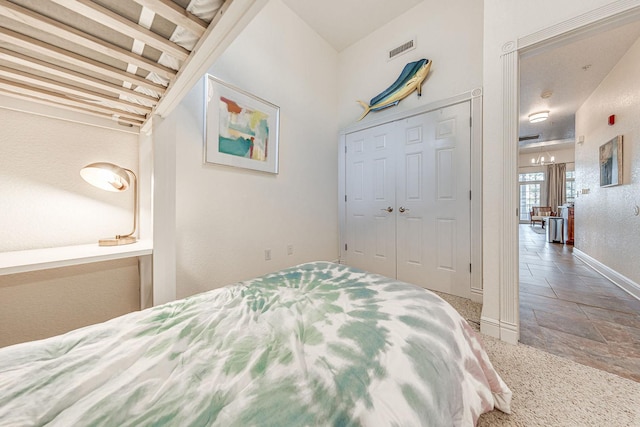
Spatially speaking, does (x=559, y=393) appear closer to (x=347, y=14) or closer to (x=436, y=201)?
(x=436, y=201)

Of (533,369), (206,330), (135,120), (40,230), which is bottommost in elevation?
(533,369)

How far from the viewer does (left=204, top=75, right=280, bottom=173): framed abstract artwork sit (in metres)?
→ 2.15

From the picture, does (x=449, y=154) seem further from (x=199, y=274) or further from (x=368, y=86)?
(x=199, y=274)

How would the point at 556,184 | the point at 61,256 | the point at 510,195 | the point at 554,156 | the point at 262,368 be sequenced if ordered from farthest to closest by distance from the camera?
1. the point at 556,184
2. the point at 554,156
3. the point at 510,195
4. the point at 61,256
5. the point at 262,368

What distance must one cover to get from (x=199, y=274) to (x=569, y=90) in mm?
6244

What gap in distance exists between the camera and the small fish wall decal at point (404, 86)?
9.07ft

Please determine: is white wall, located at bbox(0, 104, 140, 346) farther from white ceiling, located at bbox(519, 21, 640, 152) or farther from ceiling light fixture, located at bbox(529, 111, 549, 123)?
ceiling light fixture, located at bbox(529, 111, 549, 123)

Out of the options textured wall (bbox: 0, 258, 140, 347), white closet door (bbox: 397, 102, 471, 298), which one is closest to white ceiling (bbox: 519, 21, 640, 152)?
white closet door (bbox: 397, 102, 471, 298)

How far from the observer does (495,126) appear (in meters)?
1.71

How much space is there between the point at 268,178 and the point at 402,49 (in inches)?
99.5

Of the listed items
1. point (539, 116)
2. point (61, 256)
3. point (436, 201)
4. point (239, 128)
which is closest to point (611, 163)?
point (539, 116)

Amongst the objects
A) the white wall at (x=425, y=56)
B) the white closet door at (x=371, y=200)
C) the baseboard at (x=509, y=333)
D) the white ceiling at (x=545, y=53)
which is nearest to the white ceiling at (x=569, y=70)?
the white ceiling at (x=545, y=53)

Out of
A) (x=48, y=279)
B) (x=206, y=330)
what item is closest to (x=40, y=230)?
(x=48, y=279)

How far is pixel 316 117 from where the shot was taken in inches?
131
